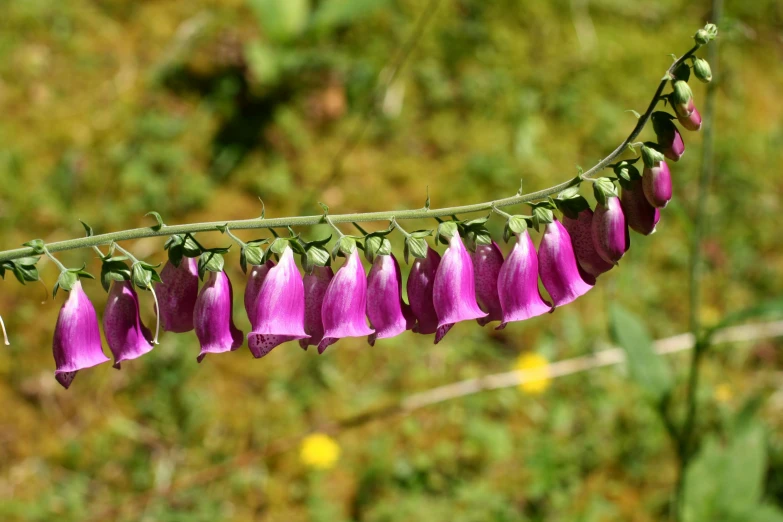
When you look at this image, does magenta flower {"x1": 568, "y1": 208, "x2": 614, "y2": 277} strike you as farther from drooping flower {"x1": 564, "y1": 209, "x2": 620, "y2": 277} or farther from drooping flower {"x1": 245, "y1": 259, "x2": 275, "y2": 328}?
drooping flower {"x1": 245, "y1": 259, "x2": 275, "y2": 328}

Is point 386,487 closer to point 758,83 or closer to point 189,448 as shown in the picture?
point 189,448

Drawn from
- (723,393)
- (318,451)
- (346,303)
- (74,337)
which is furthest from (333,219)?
(723,393)

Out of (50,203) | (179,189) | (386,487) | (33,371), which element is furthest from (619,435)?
(50,203)

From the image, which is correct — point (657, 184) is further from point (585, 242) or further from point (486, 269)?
point (486, 269)

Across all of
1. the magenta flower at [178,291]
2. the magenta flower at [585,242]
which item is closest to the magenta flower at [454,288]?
the magenta flower at [585,242]

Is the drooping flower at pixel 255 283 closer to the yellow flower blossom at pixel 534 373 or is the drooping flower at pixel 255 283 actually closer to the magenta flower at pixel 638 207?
the magenta flower at pixel 638 207

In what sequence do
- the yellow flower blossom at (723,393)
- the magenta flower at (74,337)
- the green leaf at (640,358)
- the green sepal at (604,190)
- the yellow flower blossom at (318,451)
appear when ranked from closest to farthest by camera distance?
the green sepal at (604,190) < the magenta flower at (74,337) < the green leaf at (640,358) < the yellow flower blossom at (318,451) < the yellow flower blossom at (723,393)
